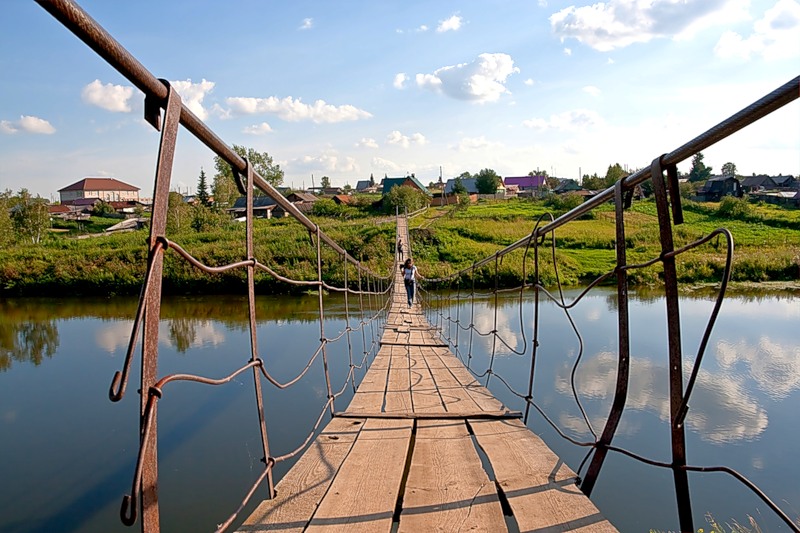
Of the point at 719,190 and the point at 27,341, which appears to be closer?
the point at 27,341

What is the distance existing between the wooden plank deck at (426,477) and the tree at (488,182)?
122 feet

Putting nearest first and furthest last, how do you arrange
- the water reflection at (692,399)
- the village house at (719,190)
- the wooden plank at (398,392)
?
the wooden plank at (398,392), the water reflection at (692,399), the village house at (719,190)

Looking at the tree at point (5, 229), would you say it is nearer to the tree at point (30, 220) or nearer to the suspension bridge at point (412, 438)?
the tree at point (30, 220)

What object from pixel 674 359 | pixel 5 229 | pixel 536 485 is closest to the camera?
pixel 674 359

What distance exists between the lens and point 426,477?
1622mm

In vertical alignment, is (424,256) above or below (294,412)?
above

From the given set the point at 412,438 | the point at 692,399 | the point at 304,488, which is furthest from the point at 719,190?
the point at 304,488

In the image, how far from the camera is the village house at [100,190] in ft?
197

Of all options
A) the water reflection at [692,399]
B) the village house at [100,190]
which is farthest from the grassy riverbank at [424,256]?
the village house at [100,190]

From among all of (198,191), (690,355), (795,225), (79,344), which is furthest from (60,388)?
(198,191)

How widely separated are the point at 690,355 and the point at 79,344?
10.3 metres

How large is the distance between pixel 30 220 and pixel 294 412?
27.4 m

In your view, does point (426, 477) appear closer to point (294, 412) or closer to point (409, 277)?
point (294, 412)

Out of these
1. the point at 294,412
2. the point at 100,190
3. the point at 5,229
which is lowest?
the point at 294,412
